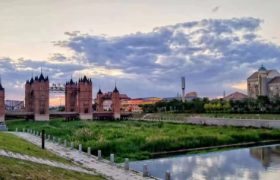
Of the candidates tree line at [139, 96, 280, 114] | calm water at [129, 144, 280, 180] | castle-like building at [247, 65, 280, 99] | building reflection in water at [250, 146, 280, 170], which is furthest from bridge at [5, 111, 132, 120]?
building reflection in water at [250, 146, 280, 170]

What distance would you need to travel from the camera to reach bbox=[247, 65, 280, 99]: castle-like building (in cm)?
8303

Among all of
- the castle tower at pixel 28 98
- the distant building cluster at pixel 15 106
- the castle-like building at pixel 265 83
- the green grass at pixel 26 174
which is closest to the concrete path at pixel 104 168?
the green grass at pixel 26 174

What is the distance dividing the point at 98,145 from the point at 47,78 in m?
47.4

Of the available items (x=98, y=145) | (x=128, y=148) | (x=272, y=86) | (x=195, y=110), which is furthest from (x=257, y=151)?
(x=272, y=86)

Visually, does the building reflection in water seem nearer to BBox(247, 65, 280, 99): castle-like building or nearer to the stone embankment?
the stone embankment

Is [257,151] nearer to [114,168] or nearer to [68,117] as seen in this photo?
[114,168]

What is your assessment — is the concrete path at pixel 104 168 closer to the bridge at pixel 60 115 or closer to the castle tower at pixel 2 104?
the castle tower at pixel 2 104

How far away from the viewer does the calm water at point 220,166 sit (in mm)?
15625

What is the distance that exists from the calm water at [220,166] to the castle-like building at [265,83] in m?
65.4

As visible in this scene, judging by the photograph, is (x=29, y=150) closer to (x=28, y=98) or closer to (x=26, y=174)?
(x=26, y=174)

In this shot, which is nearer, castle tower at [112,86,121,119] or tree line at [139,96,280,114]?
tree line at [139,96,280,114]

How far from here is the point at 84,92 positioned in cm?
6900

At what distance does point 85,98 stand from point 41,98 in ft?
32.8

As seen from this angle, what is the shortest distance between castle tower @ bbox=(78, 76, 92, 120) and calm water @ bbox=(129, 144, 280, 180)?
157 ft
